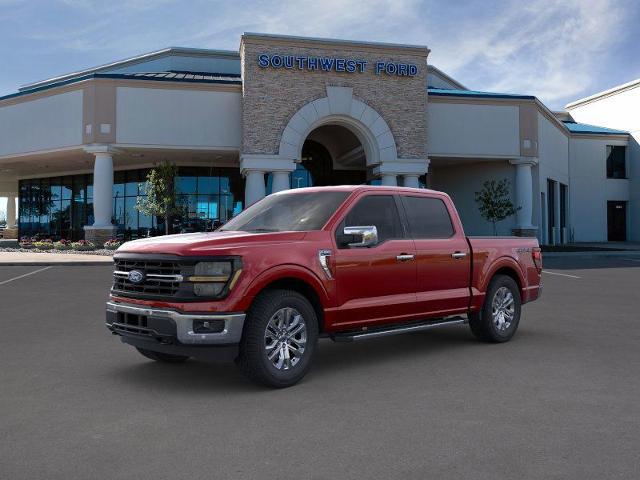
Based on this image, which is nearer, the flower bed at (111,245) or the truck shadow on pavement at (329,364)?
the truck shadow on pavement at (329,364)

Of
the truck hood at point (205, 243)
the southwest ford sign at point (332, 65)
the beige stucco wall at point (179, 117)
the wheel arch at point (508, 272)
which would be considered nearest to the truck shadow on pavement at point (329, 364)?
the wheel arch at point (508, 272)

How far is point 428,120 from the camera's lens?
3316 centimetres

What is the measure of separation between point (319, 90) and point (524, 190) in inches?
515

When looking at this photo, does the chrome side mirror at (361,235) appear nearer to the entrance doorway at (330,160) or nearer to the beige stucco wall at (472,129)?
the beige stucco wall at (472,129)

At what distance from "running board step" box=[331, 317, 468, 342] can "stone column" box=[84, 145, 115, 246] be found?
26641mm

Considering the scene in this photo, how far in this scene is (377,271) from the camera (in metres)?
6.72

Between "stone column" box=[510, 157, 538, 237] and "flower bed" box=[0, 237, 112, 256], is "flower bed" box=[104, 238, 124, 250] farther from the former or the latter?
"stone column" box=[510, 157, 538, 237]

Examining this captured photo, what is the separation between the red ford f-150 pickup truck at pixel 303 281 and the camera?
18.4 ft

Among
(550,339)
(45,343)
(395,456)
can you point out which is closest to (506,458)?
(395,456)

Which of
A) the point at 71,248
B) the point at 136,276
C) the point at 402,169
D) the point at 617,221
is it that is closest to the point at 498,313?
the point at 136,276

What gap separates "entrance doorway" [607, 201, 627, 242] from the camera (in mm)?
47219

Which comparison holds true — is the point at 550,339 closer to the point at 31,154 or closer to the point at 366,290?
the point at 366,290

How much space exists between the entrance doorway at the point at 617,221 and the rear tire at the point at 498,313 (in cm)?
4305

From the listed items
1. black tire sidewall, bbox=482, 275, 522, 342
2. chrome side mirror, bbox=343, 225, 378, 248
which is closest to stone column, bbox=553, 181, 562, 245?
black tire sidewall, bbox=482, 275, 522, 342
